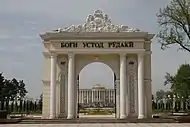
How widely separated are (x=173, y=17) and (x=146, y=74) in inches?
318

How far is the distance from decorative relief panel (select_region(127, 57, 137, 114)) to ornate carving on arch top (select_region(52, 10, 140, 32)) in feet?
9.88

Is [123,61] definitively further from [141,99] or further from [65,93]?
[65,93]

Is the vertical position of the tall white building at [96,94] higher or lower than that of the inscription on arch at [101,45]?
lower

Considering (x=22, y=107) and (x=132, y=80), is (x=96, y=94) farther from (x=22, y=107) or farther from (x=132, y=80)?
(x=132, y=80)

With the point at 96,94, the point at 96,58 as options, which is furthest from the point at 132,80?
the point at 96,94

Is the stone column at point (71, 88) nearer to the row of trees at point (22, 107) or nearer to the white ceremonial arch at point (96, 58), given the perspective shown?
the white ceremonial arch at point (96, 58)

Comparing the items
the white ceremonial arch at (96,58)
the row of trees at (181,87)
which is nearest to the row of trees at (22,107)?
the row of trees at (181,87)

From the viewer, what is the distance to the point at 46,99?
113 ft

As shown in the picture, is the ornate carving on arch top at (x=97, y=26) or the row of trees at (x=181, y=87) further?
the row of trees at (x=181, y=87)

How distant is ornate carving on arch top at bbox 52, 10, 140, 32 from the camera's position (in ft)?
112

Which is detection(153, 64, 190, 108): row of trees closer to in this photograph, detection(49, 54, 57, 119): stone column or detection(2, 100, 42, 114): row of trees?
detection(2, 100, 42, 114): row of trees

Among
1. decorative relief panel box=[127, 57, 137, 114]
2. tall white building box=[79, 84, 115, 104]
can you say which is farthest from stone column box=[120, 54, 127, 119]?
tall white building box=[79, 84, 115, 104]

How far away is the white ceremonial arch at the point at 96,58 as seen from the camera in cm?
3350

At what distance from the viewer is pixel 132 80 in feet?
113
